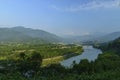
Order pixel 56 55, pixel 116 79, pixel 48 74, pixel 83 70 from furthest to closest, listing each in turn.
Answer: pixel 56 55 < pixel 83 70 < pixel 48 74 < pixel 116 79

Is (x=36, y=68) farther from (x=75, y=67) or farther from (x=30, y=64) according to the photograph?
(x=75, y=67)

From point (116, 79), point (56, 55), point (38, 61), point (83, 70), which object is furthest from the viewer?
point (56, 55)

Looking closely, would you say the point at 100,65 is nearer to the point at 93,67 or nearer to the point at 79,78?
the point at 93,67

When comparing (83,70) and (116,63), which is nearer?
(83,70)

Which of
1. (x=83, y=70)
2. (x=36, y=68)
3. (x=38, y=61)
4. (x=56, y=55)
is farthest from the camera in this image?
(x=56, y=55)

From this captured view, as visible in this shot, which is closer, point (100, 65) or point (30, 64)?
point (100, 65)

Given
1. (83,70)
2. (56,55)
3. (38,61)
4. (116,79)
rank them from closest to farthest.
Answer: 1. (116,79)
2. (83,70)
3. (38,61)
4. (56,55)

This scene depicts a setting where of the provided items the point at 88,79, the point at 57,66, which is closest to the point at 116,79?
the point at 88,79

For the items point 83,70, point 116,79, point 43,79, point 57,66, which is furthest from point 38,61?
point 116,79
